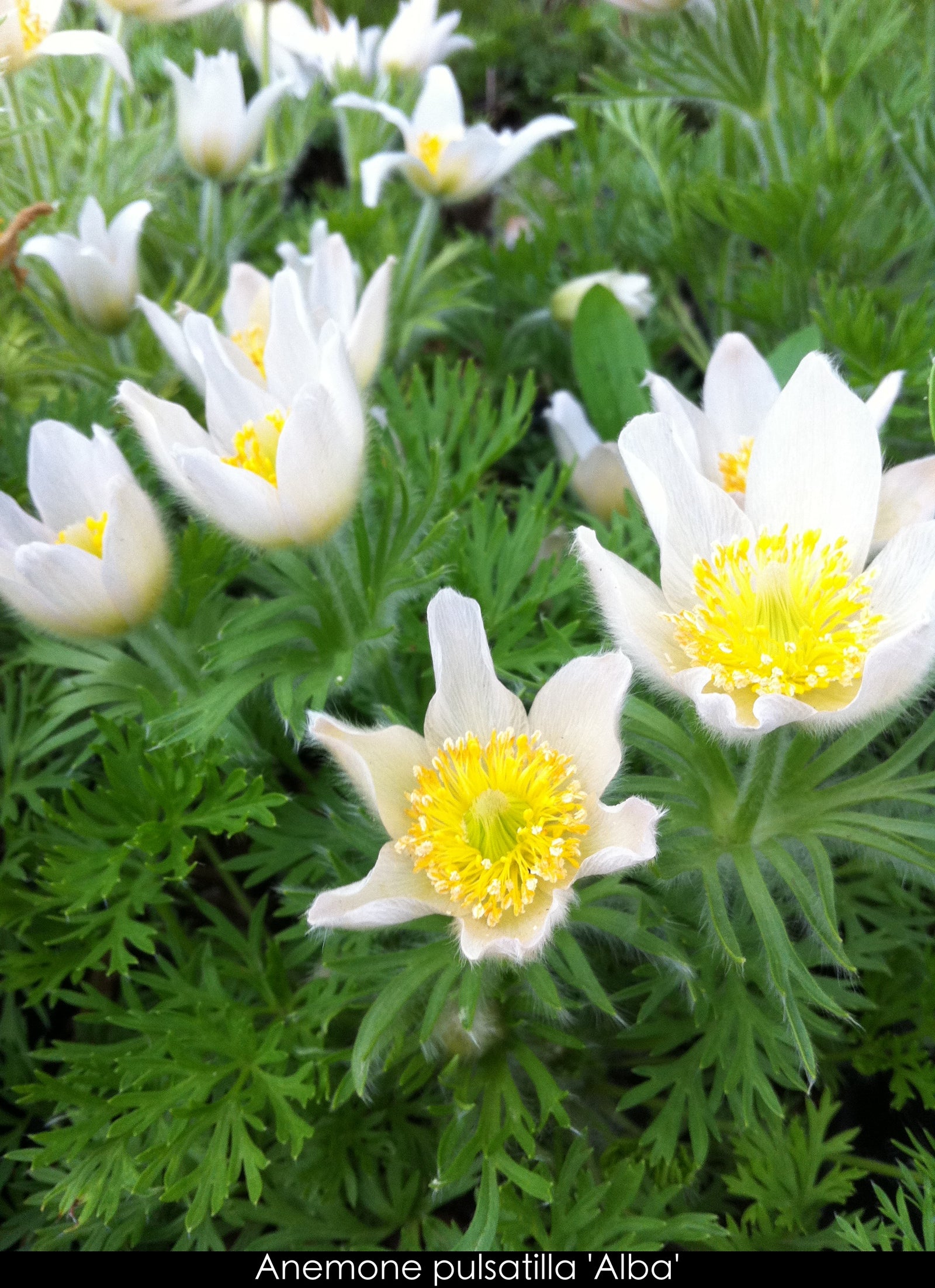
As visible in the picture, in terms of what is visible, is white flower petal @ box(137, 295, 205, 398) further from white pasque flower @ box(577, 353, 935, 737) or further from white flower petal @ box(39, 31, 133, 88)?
white pasque flower @ box(577, 353, 935, 737)

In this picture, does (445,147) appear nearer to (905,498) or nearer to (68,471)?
(68,471)

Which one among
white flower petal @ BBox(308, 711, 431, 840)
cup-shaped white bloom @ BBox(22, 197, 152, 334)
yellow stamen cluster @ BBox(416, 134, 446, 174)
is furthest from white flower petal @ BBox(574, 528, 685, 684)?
yellow stamen cluster @ BBox(416, 134, 446, 174)

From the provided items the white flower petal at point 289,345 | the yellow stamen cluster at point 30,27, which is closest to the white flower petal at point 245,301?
the white flower petal at point 289,345

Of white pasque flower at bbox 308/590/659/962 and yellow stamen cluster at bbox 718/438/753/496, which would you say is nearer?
white pasque flower at bbox 308/590/659/962

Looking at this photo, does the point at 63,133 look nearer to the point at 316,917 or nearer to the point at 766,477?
the point at 766,477

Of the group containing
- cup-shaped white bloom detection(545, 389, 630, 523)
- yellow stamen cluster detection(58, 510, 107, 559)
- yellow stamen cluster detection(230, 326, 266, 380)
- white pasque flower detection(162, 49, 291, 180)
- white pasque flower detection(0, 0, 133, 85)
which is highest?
white pasque flower detection(0, 0, 133, 85)
